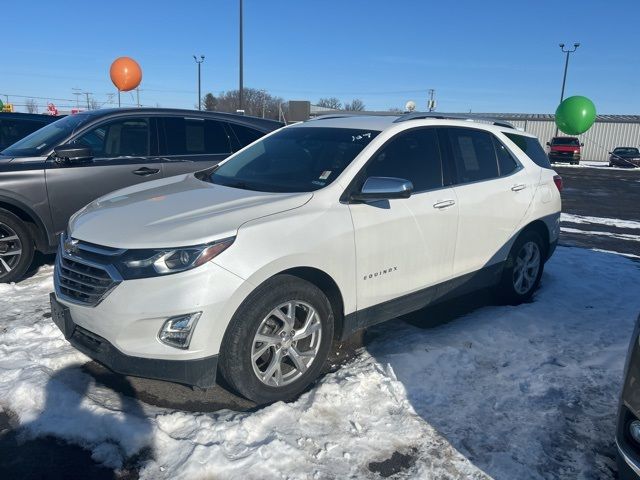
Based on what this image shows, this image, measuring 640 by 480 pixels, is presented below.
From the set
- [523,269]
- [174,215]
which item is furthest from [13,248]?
[523,269]

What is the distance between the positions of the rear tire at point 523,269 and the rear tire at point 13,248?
4.83 m

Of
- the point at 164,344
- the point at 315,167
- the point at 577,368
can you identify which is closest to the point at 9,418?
the point at 164,344

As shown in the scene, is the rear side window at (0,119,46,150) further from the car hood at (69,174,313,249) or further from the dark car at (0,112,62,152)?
the car hood at (69,174,313,249)

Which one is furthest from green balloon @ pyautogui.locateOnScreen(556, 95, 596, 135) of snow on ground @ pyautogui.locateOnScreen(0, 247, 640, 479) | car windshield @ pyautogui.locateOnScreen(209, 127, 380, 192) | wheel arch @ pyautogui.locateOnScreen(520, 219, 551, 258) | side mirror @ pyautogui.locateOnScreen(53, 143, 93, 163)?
side mirror @ pyautogui.locateOnScreen(53, 143, 93, 163)

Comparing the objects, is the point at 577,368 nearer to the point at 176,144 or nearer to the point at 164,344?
the point at 164,344

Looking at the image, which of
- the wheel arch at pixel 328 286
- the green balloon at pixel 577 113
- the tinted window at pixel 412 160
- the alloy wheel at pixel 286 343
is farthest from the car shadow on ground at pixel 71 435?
the green balloon at pixel 577 113

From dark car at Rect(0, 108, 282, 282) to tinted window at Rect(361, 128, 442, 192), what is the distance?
10.1 feet

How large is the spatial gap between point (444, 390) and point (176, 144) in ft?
14.3

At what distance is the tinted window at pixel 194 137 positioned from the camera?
6.25m

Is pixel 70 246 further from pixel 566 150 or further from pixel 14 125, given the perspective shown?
pixel 566 150

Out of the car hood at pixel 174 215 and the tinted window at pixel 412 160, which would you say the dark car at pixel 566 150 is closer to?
the tinted window at pixel 412 160

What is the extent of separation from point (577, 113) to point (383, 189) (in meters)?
24.0

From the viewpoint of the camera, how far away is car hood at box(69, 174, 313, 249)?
116 inches

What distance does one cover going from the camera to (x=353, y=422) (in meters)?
3.11
